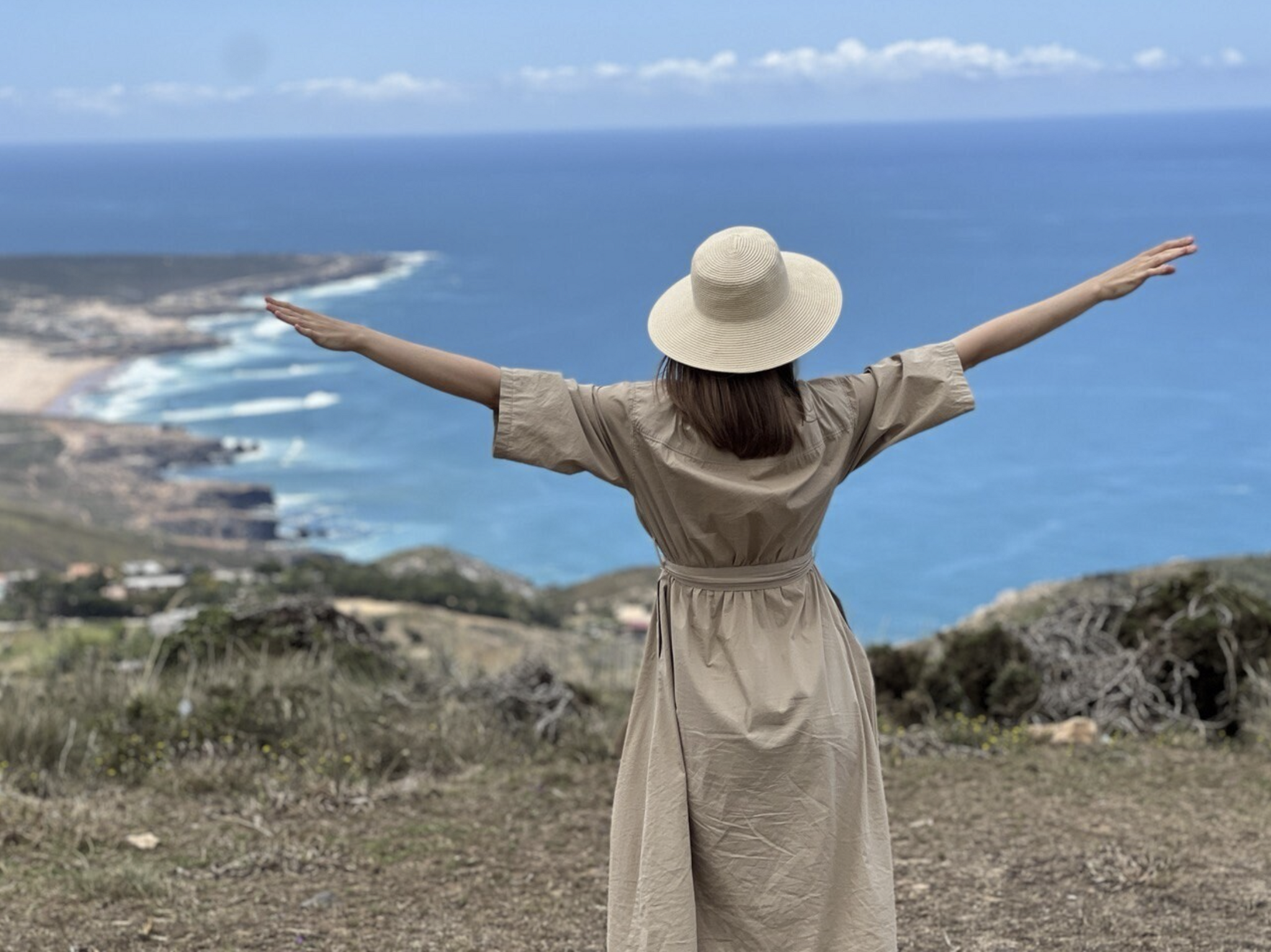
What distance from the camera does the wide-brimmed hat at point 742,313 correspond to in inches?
107

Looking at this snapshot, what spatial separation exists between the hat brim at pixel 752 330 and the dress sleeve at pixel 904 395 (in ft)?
0.50

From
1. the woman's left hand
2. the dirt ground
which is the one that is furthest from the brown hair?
the dirt ground

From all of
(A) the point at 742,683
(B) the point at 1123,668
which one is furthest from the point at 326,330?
(B) the point at 1123,668

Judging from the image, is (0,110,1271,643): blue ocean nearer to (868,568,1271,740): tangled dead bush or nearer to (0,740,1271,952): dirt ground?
(868,568,1271,740): tangled dead bush

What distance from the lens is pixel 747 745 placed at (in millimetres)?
2768

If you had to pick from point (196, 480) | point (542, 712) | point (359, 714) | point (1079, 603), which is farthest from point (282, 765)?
point (196, 480)

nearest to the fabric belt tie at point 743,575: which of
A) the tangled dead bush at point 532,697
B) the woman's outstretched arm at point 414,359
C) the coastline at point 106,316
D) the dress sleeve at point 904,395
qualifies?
the dress sleeve at point 904,395

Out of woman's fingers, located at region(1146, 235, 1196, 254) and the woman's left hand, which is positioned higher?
woman's fingers, located at region(1146, 235, 1196, 254)

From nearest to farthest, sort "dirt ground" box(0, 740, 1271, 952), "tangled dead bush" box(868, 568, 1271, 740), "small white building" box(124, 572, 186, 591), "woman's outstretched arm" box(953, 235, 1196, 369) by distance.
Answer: "woman's outstretched arm" box(953, 235, 1196, 369) → "dirt ground" box(0, 740, 1271, 952) → "tangled dead bush" box(868, 568, 1271, 740) → "small white building" box(124, 572, 186, 591)

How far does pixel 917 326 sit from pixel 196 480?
5318cm

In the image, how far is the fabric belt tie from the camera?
2.84 meters

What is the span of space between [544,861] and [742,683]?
2168mm

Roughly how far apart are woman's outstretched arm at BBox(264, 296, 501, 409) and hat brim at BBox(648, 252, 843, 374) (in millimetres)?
343

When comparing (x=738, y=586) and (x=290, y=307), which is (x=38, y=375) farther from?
(x=738, y=586)
